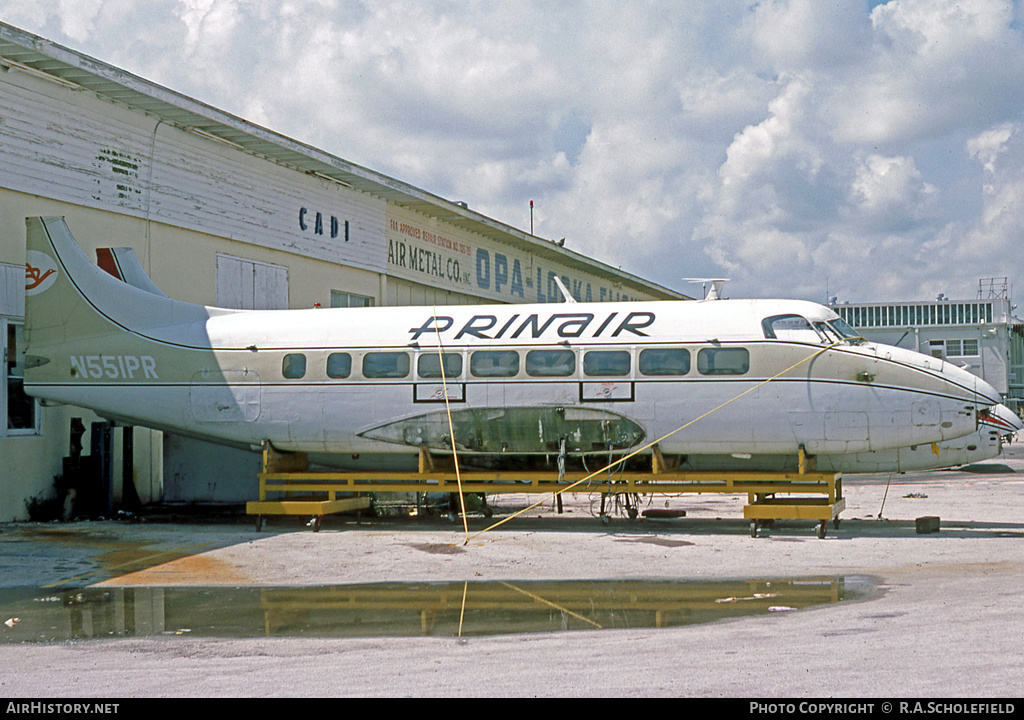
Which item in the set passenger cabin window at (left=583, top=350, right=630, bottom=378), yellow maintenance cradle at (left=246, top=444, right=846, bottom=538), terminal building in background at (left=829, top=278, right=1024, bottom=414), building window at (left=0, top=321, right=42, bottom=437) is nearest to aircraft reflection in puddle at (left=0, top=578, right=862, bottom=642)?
yellow maintenance cradle at (left=246, top=444, right=846, bottom=538)

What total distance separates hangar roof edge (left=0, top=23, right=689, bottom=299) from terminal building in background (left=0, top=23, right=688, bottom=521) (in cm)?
4

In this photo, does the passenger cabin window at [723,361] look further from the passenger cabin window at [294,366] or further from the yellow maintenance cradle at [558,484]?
the passenger cabin window at [294,366]

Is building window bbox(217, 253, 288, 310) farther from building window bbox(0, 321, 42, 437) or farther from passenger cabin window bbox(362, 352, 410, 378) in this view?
passenger cabin window bbox(362, 352, 410, 378)

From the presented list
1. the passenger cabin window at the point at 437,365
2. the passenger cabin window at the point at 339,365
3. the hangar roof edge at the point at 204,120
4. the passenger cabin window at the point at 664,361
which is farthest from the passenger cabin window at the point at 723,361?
the hangar roof edge at the point at 204,120

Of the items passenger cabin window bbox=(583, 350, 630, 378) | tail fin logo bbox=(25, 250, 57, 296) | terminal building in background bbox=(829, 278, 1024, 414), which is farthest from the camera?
terminal building in background bbox=(829, 278, 1024, 414)

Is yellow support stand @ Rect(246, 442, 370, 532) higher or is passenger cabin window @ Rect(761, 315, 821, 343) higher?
passenger cabin window @ Rect(761, 315, 821, 343)

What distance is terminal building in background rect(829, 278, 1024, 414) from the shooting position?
7019 cm

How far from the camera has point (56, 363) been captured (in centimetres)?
1700

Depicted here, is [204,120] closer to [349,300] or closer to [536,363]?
[349,300]

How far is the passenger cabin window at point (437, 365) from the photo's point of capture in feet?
52.5

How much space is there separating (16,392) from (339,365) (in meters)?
6.25

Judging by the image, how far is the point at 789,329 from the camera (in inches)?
601
